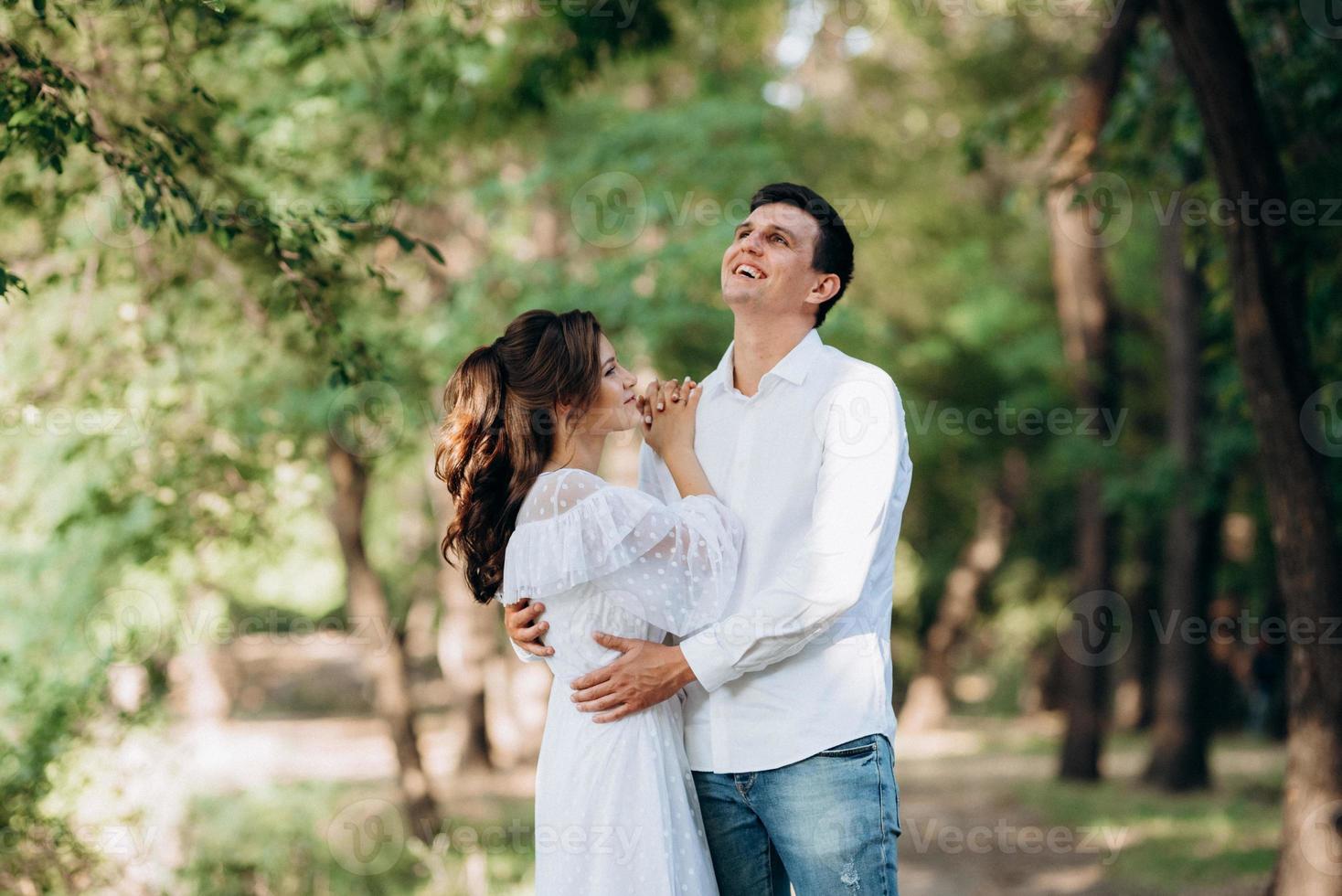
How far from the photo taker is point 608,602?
10.6 ft

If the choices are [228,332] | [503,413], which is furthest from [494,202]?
[503,413]

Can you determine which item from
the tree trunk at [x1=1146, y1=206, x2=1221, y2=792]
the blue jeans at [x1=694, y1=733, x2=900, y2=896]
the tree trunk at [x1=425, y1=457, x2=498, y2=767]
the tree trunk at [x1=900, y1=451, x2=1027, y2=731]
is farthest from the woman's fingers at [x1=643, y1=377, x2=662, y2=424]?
the tree trunk at [x1=900, y1=451, x2=1027, y2=731]

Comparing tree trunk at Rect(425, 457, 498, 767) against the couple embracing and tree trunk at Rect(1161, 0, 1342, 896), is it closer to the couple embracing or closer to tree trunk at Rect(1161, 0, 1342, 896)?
tree trunk at Rect(1161, 0, 1342, 896)

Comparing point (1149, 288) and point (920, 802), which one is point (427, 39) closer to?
point (920, 802)

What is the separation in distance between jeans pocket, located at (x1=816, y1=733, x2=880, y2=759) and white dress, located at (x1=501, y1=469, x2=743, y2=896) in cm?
39

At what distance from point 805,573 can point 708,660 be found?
31 cm

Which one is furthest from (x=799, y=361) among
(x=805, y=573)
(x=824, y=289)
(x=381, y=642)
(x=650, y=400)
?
(x=381, y=642)

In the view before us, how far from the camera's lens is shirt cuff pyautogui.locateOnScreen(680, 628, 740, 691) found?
3102 millimetres

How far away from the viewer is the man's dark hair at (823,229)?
11.2 feet

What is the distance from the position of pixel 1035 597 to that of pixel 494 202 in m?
15.3

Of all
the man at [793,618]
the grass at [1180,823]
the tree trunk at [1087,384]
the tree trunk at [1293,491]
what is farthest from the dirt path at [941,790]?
the man at [793,618]

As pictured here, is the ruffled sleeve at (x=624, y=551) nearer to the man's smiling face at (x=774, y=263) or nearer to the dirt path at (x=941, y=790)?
the man's smiling face at (x=774, y=263)

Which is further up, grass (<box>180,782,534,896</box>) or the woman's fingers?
the woman's fingers

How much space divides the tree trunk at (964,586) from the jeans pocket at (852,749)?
1932 centimetres
